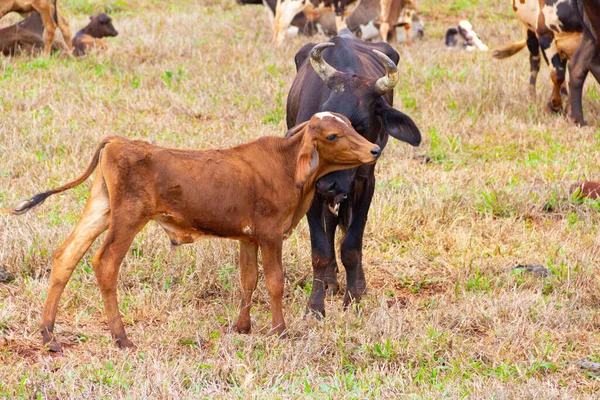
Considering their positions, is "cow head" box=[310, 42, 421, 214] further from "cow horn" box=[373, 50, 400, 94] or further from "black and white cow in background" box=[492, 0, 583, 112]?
"black and white cow in background" box=[492, 0, 583, 112]

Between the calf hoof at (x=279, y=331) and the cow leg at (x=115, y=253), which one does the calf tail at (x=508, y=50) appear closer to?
the calf hoof at (x=279, y=331)

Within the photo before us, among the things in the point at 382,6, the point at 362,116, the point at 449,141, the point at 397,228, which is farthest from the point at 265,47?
the point at 362,116

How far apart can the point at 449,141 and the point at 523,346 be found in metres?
4.34

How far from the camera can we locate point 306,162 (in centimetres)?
500

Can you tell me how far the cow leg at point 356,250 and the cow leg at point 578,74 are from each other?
4685 mm

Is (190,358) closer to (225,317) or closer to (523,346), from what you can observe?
(225,317)

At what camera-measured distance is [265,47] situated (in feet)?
44.1

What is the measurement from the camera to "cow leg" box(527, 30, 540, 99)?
11288 mm

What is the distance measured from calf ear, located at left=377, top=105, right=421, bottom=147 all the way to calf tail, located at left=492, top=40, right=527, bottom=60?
22.8 ft

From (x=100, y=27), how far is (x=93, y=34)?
5.4 inches

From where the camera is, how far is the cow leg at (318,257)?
5.79 meters

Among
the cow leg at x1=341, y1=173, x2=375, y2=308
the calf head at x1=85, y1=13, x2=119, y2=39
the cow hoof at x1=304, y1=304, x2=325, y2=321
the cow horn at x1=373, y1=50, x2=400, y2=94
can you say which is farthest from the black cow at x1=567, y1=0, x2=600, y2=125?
the calf head at x1=85, y1=13, x2=119, y2=39

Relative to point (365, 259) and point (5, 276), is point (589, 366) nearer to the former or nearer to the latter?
point (365, 259)

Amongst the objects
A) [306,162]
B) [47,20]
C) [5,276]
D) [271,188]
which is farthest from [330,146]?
[47,20]
